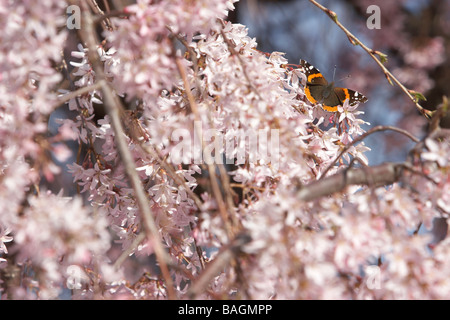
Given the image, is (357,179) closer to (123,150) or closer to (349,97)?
(123,150)

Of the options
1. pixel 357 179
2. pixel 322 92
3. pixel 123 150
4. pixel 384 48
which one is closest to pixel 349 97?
pixel 322 92

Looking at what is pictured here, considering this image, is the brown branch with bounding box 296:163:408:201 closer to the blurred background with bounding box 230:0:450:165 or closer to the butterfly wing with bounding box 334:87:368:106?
the butterfly wing with bounding box 334:87:368:106

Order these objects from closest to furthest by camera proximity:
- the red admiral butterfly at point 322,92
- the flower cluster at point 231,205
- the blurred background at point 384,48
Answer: the flower cluster at point 231,205 < the red admiral butterfly at point 322,92 < the blurred background at point 384,48

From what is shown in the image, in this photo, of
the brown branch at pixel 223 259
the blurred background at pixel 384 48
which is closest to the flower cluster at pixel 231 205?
the brown branch at pixel 223 259

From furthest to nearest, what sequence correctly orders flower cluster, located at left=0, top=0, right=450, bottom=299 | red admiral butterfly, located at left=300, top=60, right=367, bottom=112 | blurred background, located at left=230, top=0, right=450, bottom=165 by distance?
blurred background, located at left=230, top=0, right=450, bottom=165 < red admiral butterfly, located at left=300, top=60, right=367, bottom=112 < flower cluster, located at left=0, top=0, right=450, bottom=299

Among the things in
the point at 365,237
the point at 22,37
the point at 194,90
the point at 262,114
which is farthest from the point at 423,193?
the point at 22,37

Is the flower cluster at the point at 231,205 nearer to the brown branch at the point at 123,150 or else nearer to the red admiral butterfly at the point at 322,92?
the brown branch at the point at 123,150

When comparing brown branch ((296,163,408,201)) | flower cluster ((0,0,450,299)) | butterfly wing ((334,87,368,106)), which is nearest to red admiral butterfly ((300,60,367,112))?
butterfly wing ((334,87,368,106))
